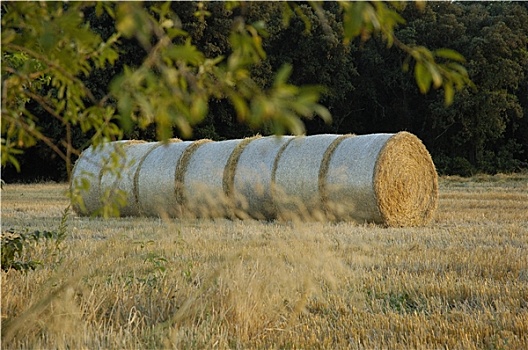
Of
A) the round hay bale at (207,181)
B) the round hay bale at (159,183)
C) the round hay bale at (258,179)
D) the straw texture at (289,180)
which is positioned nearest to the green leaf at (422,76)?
the straw texture at (289,180)

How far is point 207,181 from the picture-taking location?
40.4ft

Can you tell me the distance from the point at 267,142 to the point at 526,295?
25.3ft

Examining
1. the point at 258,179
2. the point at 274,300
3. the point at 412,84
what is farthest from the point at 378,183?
the point at 412,84

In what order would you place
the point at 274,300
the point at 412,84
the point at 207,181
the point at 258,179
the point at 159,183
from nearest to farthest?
1. the point at 274,300
2. the point at 258,179
3. the point at 207,181
4. the point at 159,183
5. the point at 412,84

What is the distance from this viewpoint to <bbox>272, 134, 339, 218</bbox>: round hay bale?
36.9 feet

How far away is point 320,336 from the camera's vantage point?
3881 millimetres

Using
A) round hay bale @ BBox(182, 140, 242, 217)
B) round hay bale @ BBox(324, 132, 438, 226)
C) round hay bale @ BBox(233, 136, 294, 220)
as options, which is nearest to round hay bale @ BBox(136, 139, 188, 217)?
round hay bale @ BBox(182, 140, 242, 217)

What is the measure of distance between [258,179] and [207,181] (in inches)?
39.2

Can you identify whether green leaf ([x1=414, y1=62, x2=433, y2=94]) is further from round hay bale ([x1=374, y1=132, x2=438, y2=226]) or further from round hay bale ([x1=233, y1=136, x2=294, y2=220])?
round hay bale ([x1=233, y1=136, x2=294, y2=220])

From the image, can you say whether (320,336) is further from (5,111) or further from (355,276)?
(5,111)

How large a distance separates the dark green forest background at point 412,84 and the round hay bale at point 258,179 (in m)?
16.7

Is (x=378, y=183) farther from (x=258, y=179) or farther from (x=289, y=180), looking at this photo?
(x=258, y=179)

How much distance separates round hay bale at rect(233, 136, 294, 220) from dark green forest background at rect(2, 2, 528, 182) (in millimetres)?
16731

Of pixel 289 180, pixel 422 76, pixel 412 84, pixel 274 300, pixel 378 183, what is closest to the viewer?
pixel 422 76
